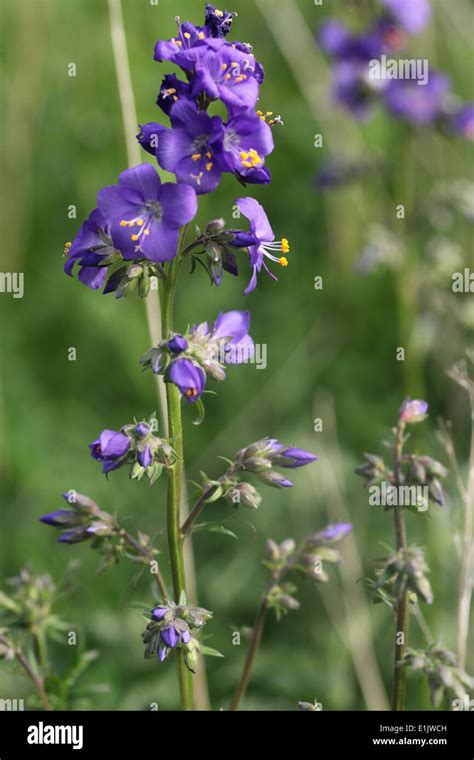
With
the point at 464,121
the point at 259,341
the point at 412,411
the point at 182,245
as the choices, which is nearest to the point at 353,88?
the point at 464,121

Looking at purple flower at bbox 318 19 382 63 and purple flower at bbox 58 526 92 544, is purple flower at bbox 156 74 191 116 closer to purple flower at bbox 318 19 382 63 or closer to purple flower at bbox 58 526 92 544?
purple flower at bbox 58 526 92 544

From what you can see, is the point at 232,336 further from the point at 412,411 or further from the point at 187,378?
the point at 412,411

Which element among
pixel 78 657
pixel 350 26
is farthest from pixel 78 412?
pixel 350 26

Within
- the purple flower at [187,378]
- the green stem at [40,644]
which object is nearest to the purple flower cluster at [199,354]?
the purple flower at [187,378]

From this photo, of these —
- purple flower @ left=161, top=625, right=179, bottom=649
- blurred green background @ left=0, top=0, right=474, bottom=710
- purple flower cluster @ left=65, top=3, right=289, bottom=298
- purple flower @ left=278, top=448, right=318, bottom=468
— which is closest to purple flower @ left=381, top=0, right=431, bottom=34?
blurred green background @ left=0, top=0, right=474, bottom=710

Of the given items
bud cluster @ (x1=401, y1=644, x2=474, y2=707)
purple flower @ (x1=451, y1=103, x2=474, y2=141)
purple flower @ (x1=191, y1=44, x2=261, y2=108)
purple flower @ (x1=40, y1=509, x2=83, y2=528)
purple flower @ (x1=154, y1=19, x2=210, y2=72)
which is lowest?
bud cluster @ (x1=401, y1=644, x2=474, y2=707)

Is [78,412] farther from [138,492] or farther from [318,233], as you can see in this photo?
[318,233]

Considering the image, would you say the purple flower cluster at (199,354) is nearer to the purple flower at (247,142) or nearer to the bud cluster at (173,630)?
the purple flower at (247,142)
